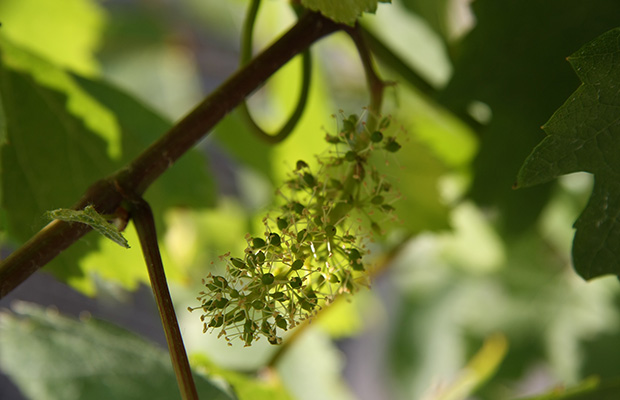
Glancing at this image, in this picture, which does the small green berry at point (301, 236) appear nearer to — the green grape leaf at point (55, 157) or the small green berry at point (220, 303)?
the small green berry at point (220, 303)

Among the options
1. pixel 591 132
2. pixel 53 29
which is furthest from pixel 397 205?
pixel 53 29

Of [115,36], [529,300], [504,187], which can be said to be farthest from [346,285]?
[115,36]

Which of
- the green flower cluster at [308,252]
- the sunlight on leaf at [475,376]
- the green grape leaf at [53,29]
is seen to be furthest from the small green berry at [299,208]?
the green grape leaf at [53,29]

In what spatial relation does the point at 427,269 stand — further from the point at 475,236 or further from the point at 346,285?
the point at 346,285

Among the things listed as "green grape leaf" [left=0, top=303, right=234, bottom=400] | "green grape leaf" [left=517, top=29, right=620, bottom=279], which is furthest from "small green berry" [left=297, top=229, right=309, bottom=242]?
"green grape leaf" [left=0, top=303, right=234, bottom=400]

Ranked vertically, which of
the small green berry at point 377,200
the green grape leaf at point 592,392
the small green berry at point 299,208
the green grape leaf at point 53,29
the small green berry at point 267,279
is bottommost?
the green grape leaf at point 592,392

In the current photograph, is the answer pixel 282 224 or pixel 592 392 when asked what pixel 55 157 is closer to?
pixel 282 224

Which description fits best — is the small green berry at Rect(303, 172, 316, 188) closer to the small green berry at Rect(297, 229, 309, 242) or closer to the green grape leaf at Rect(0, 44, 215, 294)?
the small green berry at Rect(297, 229, 309, 242)
